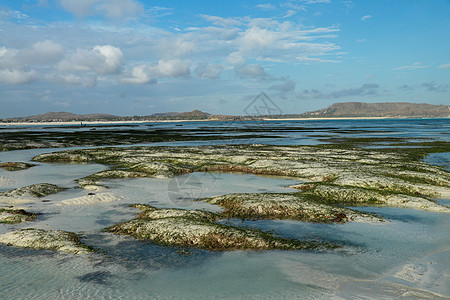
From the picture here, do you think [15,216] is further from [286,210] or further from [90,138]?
[90,138]

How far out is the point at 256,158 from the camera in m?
47.1

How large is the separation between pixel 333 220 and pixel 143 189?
18.1 meters

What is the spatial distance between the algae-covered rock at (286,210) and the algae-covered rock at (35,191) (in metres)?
15.4

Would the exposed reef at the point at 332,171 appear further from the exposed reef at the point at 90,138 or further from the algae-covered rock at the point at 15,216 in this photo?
the exposed reef at the point at 90,138

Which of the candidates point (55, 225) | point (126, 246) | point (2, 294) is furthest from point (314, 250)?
point (55, 225)

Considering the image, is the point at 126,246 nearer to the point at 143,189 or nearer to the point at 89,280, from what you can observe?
the point at 89,280

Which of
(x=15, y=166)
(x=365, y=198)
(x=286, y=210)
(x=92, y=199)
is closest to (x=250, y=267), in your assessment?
(x=286, y=210)

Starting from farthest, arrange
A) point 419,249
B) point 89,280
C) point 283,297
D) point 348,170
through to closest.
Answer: point 348,170 → point 419,249 → point 89,280 → point 283,297

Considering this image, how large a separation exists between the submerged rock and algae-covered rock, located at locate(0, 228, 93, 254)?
8.28ft

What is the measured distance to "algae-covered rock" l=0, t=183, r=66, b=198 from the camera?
26.9 metres

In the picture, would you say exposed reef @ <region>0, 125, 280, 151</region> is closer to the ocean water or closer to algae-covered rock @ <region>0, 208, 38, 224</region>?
algae-covered rock @ <region>0, 208, 38, 224</region>

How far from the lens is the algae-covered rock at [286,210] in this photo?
69.8 ft

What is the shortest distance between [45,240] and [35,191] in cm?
1332

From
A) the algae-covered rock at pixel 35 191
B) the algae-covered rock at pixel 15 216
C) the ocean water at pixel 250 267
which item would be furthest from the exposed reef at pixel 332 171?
the algae-covered rock at pixel 15 216
